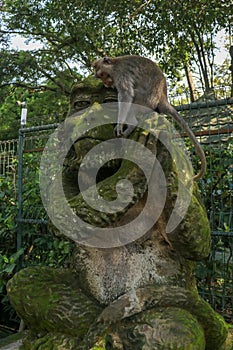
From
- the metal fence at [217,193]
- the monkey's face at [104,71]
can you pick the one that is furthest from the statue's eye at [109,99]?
the metal fence at [217,193]

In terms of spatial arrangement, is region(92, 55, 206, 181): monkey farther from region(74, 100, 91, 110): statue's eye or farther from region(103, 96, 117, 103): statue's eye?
region(74, 100, 91, 110): statue's eye

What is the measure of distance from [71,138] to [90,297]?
30.0 inches

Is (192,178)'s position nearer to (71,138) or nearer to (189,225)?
(189,225)

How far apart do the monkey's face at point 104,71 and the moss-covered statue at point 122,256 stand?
230mm

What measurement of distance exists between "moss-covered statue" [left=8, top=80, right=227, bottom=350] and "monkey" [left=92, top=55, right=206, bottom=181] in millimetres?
89

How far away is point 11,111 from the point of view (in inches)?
535

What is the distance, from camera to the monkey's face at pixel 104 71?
2.18 meters

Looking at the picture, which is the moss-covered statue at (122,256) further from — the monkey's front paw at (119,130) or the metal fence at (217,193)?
the metal fence at (217,193)

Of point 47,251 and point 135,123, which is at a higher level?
point 135,123

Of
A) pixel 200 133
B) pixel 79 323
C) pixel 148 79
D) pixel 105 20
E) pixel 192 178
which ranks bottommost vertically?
pixel 79 323

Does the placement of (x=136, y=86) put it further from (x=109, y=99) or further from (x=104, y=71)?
(x=109, y=99)

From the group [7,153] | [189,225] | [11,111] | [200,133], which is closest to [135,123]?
[189,225]

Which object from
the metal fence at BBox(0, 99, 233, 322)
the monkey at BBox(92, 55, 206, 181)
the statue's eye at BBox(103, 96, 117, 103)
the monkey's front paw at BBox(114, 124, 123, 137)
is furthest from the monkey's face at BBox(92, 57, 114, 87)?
the metal fence at BBox(0, 99, 233, 322)

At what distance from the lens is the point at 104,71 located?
97.4 inches
